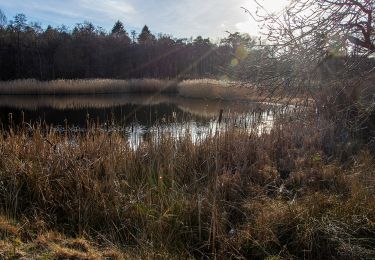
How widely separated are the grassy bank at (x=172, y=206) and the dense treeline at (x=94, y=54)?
96.1 feet

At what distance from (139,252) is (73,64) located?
40.2 metres

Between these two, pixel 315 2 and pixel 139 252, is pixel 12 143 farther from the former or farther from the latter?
pixel 315 2

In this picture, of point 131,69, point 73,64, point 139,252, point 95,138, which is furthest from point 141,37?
point 139,252

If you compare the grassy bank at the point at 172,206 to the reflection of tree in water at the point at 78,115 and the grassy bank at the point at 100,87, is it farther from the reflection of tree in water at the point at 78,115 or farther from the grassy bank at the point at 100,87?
the grassy bank at the point at 100,87

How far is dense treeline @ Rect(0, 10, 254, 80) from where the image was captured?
38.6m

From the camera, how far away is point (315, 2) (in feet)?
10.4

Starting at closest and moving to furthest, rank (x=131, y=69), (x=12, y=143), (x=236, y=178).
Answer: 1. (x=236, y=178)
2. (x=12, y=143)
3. (x=131, y=69)

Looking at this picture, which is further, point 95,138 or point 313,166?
point 95,138

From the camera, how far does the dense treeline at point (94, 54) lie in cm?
3856

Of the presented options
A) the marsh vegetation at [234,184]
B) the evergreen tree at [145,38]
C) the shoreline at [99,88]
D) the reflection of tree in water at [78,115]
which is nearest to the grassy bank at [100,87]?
the shoreline at [99,88]

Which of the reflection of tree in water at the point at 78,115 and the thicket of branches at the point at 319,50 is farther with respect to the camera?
the reflection of tree in water at the point at 78,115

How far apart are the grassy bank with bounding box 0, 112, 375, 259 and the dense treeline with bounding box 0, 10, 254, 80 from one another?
29.3m

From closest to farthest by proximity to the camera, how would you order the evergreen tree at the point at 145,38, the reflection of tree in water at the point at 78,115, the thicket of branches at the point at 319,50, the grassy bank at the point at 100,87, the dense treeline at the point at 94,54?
1. the thicket of branches at the point at 319,50
2. the reflection of tree in water at the point at 78,115
3. the grassy bank at the point at 100,87
4. the dense treeline at the point at 94,54
5. the evergreen tree at the point at 145,38

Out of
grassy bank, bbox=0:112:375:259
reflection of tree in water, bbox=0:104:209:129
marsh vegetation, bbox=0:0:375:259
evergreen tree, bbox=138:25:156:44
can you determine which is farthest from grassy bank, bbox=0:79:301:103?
evergreen tree, bbox=138:25:156:44
